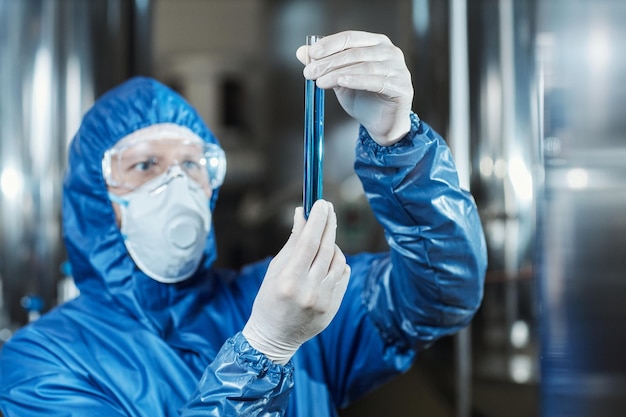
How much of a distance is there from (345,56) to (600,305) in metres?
0.44

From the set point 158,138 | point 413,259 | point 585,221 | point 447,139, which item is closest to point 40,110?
point 158,138

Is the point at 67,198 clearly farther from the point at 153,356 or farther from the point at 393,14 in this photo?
the point at 393,14

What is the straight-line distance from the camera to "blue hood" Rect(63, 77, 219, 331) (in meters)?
1.14

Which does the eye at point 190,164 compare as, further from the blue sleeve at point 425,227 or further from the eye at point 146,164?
the blue sleeve at point 425,227

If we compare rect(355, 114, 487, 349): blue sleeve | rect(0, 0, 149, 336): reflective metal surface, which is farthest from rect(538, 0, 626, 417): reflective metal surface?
rect(0, 0, 149, 336): reflective metal surface

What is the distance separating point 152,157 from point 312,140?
0.44 meters

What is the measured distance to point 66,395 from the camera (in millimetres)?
954

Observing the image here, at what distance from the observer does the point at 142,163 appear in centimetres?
116

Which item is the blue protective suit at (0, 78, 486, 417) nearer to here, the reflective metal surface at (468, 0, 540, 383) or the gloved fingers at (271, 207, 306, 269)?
the gloved fingers at (271, 207, 306, 269)

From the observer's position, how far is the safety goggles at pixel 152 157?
3.79 ft

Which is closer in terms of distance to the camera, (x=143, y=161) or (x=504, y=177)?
(x=143, y=161)

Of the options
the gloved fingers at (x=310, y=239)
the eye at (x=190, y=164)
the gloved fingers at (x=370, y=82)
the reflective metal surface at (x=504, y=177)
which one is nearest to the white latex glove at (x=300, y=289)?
the gloved fingers at (x=310, y=239)

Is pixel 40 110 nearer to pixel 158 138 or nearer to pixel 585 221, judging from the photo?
pixel 158 138

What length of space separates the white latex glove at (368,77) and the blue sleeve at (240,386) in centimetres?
32
